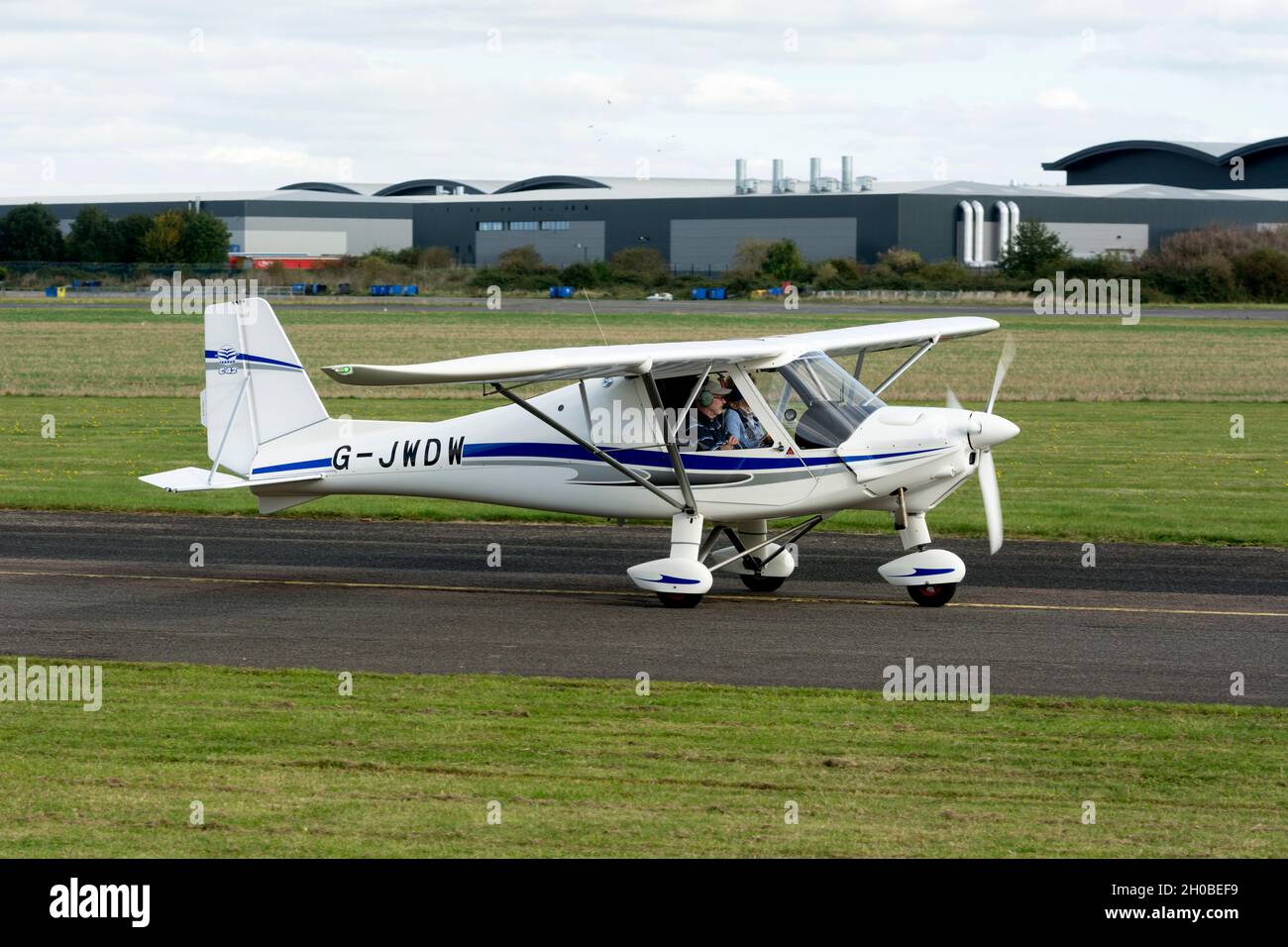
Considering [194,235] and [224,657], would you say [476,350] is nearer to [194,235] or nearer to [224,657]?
[224,657]

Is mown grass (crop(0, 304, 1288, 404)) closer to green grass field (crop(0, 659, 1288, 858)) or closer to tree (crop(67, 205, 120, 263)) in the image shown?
green grass field (crop(0, 659, 1288, 858))

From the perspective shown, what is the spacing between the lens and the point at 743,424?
52.3 feet

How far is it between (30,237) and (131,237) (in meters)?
10.8

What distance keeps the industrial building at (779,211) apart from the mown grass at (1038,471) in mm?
81017

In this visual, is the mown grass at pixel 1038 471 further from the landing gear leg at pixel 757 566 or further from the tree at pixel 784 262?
the tree at pixel 784 262

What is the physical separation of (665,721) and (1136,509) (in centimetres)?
1290

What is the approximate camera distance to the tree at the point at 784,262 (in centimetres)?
11356

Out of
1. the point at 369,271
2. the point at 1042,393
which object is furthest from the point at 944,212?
the point at 1042,393

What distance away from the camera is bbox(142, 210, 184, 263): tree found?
396ft

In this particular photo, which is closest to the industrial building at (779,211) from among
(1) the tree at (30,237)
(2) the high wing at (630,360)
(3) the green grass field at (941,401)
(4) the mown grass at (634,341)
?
(1) the tree at (30,237)

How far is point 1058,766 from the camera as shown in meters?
10.0

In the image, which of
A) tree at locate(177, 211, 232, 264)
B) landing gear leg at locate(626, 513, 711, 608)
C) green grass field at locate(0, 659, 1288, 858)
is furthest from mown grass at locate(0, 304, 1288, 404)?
tree at locate(177, 211, 232, 264)

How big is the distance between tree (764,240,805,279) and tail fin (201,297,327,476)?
3829 inches

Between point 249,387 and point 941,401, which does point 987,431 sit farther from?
point 941,401
